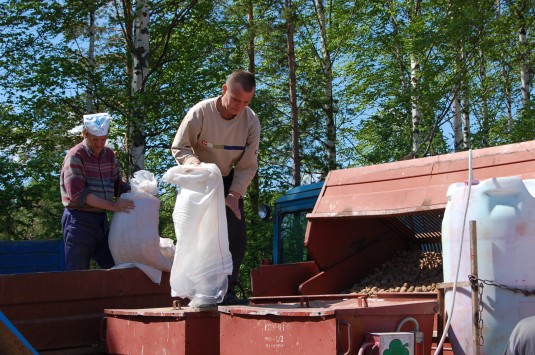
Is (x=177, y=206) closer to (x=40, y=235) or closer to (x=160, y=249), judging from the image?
(x=160, y=249)

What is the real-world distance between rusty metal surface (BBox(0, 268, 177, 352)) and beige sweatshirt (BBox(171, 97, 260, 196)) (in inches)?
33.5

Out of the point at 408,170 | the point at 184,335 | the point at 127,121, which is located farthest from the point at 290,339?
the point at 127,121

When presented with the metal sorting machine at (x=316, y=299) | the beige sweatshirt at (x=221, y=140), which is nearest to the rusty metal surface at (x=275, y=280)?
the metal sorting machine at (x=316, y=299)

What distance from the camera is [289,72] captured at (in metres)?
18.4

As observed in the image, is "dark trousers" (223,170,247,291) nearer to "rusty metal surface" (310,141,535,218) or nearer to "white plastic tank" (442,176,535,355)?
"rusty metal surface" (310,141,535,218)

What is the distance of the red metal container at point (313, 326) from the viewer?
10.4ft

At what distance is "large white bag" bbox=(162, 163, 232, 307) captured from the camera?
3.99 m

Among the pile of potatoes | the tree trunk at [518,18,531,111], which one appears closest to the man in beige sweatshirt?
the pile of potatoes

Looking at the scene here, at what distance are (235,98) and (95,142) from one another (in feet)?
4.43

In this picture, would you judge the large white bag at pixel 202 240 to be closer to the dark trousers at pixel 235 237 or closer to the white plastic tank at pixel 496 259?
the dark trousers at pixel 235 237

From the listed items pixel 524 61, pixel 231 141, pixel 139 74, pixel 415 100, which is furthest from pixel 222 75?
pixel 231 141

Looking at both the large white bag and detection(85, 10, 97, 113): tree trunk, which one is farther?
detection(85, 10, 97, 113): tree trunk

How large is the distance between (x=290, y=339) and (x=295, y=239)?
263 inches

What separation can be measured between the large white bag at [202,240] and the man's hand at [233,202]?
1.38ft
